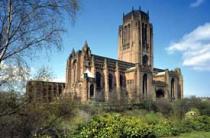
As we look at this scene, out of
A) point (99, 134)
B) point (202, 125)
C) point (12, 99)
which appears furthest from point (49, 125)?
point (202, 125)

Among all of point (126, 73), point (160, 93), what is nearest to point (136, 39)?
point (126, 73)

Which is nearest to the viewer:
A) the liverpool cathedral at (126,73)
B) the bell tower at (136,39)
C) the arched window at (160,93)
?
the liverpool cathedral at (126,73)

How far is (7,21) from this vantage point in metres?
7.43

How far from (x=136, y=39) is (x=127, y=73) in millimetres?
15977

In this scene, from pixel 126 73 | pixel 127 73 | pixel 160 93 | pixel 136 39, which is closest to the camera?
pixel 127 73

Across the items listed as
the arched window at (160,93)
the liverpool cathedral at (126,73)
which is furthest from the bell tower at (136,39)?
the arched window at (160,93)

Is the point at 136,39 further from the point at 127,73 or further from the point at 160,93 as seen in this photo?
the point at 160,93

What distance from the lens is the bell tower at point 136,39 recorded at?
94.6 meters

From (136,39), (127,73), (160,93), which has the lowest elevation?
(160,93)

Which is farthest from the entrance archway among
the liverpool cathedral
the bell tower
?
the bell tower

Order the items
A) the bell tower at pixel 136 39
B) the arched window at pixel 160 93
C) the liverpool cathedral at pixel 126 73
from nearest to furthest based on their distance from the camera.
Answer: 1. the liverpool cathedral at pixel 126 73
2. the arched window at pixel 160 93
3. the bell tower at pixel 136 39

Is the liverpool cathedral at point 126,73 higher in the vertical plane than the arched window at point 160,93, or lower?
higher

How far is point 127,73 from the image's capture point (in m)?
83.1

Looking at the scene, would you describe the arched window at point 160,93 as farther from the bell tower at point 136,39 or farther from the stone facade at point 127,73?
the bell tower at point 136,39
